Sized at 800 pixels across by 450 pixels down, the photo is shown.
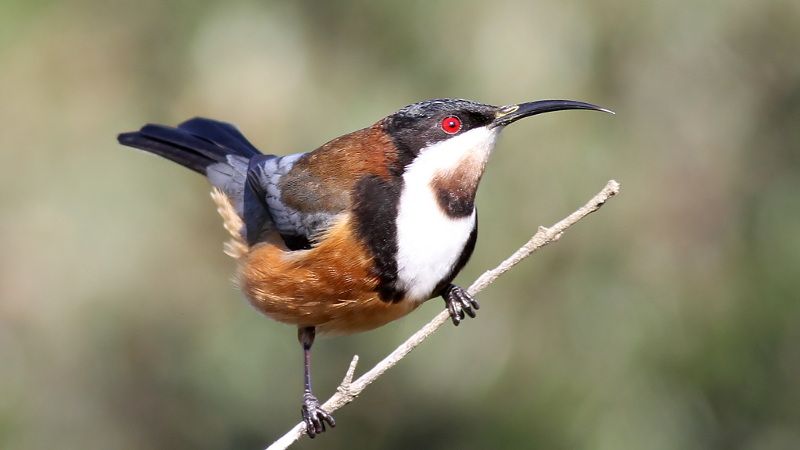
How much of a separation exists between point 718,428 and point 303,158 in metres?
2.69

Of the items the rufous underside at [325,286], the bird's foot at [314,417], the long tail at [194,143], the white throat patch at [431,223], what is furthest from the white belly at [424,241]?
the long tail at [194,143]

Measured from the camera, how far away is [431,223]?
497 cm

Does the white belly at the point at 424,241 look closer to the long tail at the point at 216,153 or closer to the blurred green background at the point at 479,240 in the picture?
the long tail at the point at 216,153

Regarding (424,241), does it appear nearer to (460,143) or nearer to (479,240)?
(460,143)

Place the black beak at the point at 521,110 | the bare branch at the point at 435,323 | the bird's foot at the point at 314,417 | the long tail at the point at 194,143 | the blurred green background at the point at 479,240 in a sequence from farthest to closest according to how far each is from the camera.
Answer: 1. the blurred green background at the point at 479,240
2. the long tail at the point at 194,143
3. the bird's foot at the point at 314,417
4. the black beak at the point at 521,110
5. the bare branch at the point at 435,323

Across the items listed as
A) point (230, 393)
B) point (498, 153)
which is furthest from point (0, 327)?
point (498, 153)

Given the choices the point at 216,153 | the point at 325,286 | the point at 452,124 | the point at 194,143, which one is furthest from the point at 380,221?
the point at 194,143

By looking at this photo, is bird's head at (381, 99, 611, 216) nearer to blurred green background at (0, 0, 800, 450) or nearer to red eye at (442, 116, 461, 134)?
red eye at (442, 116, 461, 134)

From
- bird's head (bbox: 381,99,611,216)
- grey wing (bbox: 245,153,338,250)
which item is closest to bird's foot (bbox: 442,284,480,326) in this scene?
bird's head (bbox: 381,99,611,216)

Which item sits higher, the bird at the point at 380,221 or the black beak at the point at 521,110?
the black beak at the point at 521,110

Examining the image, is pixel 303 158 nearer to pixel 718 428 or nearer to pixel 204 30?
pixel 204 30

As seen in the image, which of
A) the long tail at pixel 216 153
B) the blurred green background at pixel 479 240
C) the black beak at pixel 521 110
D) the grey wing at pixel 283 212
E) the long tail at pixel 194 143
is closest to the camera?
the black beak at pixel 521 110

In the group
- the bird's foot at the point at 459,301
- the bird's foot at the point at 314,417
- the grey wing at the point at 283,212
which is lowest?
the bird's foot at the point at 314,417

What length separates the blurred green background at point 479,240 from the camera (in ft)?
21.7
